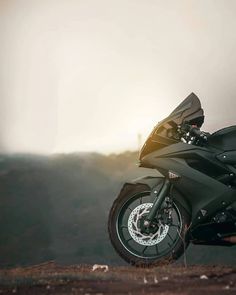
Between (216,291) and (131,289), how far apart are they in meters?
0.55

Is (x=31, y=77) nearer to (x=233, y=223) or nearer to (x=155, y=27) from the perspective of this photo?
(x=155, y=27)

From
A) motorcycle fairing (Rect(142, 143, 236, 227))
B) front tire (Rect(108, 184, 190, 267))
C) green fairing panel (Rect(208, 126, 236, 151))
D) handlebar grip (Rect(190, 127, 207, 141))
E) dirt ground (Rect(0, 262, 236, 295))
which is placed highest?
handlebar grip (Rect(190, 127, 207, 141))

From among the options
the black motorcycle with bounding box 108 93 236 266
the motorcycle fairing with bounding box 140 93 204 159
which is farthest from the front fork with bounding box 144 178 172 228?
the motorcycle fairing with bounding box 140 93 204 159

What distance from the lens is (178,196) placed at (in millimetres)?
4363

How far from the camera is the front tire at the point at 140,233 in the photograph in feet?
14.4

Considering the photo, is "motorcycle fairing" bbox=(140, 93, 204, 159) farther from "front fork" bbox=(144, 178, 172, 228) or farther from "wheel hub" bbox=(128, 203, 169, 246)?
"wheel hub" bbox=(128, 203, 169, 246)

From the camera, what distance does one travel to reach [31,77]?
195 inches

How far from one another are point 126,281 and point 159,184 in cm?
80

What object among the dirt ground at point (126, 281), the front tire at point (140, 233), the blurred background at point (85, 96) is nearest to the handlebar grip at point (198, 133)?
the blurred background at point (85, 96)

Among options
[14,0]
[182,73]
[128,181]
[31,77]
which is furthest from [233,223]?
[14,0]

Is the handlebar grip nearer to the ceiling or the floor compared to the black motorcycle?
nearer to the ceiling

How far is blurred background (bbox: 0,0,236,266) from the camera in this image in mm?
4801

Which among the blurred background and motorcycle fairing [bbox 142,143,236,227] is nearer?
motorcycle fairing [bbox 142,143,236,227]

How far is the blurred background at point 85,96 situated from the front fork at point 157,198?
408mm
